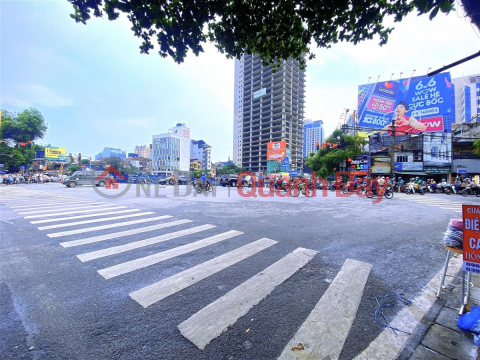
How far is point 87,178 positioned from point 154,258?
25.1 metres

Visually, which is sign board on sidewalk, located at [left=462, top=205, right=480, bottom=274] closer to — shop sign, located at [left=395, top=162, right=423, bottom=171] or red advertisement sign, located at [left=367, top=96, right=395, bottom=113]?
shop sign, located at [left=395, top=162, right=423, bottom=171]

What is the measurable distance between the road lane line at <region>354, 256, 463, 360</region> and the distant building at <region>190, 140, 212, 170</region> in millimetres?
108692

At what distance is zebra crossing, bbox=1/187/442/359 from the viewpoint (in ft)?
6.27

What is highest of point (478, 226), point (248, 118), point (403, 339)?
point (248, 118)

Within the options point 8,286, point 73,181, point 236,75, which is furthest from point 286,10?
point 236,75

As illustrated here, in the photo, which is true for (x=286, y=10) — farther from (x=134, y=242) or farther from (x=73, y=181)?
(x=73, y=181)

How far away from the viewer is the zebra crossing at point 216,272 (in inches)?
75.3

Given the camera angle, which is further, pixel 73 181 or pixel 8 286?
pixel 73 181

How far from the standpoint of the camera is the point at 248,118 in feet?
283

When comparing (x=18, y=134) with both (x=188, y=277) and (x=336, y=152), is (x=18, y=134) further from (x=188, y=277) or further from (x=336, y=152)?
(x=336, y=152)

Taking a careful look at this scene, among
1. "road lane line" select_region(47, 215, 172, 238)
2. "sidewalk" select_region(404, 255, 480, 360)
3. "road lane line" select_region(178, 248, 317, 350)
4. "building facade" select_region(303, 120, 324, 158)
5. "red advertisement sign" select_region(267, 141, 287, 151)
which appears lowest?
"sidewalk" select_region(404, 255, 480, 360)

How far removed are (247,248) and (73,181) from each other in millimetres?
24968

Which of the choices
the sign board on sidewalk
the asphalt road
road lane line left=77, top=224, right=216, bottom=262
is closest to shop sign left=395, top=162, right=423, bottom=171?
the asphalt road

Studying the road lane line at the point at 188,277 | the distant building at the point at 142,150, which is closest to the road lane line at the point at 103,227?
the road lane line at the point at 188,277
